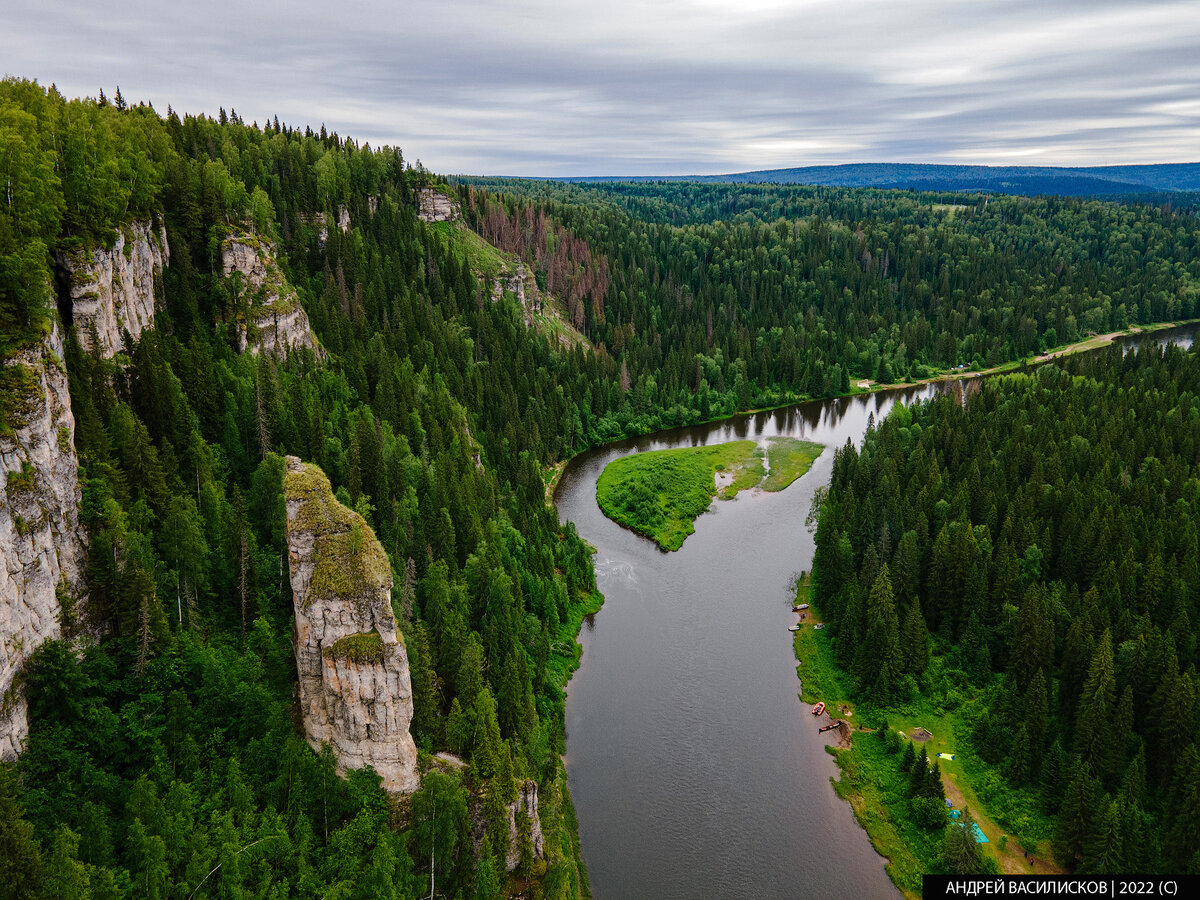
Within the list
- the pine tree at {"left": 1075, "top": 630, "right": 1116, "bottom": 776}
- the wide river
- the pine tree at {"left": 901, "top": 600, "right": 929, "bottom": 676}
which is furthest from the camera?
the pine tree at {"left": 901, "top": 600, "right": 929, "bottom": 676}

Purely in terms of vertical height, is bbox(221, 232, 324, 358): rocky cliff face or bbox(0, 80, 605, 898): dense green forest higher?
bbox(221, 232, 324, 358): rocky cliff face

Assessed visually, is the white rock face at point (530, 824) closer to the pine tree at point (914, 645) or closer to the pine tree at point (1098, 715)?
the pine tree at point (914, 645)

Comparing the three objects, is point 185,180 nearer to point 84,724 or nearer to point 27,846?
point 84,724

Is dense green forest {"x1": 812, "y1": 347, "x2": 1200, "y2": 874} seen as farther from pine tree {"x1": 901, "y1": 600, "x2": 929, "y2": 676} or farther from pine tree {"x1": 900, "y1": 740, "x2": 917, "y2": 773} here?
pine tree {"x1": 900, "y1": 740, "x2": 917, "y2": 773}

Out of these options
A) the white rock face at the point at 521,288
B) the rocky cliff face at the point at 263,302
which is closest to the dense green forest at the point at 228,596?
the rocky cliff face at the point at 263,302

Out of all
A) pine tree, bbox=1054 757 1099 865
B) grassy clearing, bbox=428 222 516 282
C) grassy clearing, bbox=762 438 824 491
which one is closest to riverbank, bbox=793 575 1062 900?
pine tree, bbox=1054 757 1099 865

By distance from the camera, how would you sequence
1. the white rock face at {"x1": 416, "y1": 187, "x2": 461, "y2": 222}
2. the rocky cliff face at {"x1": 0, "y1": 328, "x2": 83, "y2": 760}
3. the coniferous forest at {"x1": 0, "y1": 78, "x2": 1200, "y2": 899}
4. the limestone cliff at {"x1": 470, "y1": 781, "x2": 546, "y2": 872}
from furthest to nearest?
the white rock face at {"x1": 416, "y1": 187, "x2": 461, "y2": 222}
the limestone cliff at {"x1": 470, "y1": 781, "x2": 546, "y2": 872}
the coniferous forest at {"x1": 0, "y1": 78, "x2": 1200, "y2": 899}
the rocky cliff face at {"x1": 0, "y1": 328, "x2": 83, "y2": 760}

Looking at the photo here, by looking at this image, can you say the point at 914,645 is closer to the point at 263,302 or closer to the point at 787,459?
the point at 787,459

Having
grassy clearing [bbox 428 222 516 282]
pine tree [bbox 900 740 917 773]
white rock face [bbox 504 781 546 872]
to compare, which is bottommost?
pine tree [bbox 900 740 917 773]
